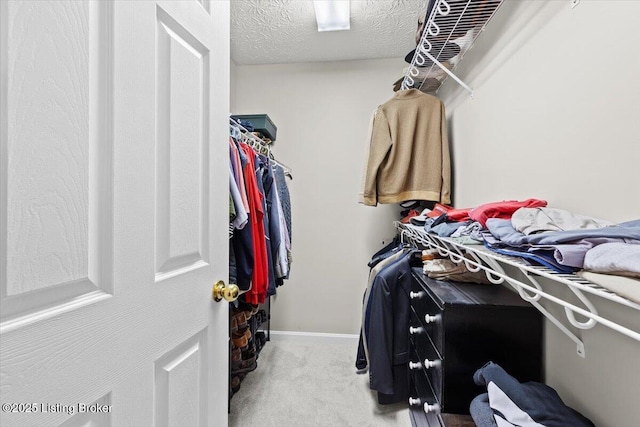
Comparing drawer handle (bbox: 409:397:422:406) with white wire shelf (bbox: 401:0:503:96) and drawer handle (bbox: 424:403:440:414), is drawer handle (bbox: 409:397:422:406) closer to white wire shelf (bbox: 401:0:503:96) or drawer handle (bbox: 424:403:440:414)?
drawer handle (bbox: 424:403:440:414)

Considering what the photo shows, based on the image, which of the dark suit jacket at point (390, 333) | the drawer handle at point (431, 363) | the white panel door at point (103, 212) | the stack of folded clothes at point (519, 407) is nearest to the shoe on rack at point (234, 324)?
the dark suit jacket at point (390, 333)

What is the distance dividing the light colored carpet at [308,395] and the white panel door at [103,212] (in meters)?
1.05

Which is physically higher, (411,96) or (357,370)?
(411,96)

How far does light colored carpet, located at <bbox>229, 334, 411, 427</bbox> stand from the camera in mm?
1541

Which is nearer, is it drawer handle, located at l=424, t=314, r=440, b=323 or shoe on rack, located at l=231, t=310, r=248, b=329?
drawer handle, located at l=424, t=314, r=440, b=323

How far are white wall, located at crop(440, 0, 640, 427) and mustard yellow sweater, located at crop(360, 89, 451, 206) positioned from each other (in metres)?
0.45

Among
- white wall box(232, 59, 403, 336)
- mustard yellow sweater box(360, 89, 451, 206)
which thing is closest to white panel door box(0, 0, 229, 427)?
mustard yellow sweater box(360, 89, 451, 206)

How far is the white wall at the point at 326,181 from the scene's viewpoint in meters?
2.49

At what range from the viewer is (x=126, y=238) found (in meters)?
0.49

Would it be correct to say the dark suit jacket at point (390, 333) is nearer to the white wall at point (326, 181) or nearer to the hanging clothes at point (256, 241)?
the hanging clothes at point (256, 241)

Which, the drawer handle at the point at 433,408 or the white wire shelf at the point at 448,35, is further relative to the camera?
the white wire shelf at the point at 448,35

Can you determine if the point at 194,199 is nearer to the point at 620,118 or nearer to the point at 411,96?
the point at 620,118

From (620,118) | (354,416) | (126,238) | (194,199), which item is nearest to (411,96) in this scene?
(620,118)

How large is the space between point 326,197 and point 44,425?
88.6 inches
